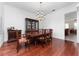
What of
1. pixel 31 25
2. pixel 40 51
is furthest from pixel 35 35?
pixel 31 25

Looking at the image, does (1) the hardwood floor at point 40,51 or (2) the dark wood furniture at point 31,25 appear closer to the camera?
(1) the hardwood floor at point 40,51

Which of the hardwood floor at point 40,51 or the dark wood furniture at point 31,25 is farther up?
the dark wood furniture at point 31,25

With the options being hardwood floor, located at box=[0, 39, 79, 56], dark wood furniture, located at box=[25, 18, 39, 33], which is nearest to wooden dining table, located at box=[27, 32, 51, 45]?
hardwood floor, located at box=[0, 39, 79, 56]

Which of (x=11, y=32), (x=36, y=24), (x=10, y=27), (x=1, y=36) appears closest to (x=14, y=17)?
(x=10, y=27)

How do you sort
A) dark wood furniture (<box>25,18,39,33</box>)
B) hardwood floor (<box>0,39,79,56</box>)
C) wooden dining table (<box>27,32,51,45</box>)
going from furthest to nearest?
dark wood furniture (<box>25,18,39,33</box>), wooden dining table (<box>27,32,51,45</box>), hardwood floor (<box>0,39,79,56</box>)

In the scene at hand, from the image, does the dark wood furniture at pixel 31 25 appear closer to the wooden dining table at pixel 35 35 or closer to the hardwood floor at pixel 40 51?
the wooden dining table at pixel 35 35

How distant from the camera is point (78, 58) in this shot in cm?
271

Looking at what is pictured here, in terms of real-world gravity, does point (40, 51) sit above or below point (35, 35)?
below

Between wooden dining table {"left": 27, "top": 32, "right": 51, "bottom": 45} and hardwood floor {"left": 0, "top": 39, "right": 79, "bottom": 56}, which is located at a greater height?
wooden dining table {"left": 27, "top": 32, "right": 51, "bottom": 45}

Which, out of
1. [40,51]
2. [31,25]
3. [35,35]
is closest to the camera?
[40,51]

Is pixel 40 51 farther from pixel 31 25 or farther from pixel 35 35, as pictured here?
pixel 31 25

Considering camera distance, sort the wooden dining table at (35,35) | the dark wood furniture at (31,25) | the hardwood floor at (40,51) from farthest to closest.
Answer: the dark wood furniture at (31,25) < the wooden dining table at (35,35) < the hardwood floor at (40,51)

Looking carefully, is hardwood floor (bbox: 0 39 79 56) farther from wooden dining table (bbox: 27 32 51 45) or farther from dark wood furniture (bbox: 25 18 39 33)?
dark wood furniture (bbox: 25 18 39 33)

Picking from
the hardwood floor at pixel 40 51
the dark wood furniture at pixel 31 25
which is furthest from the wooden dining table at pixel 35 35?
the dark wood furniture at pixel 31 25
